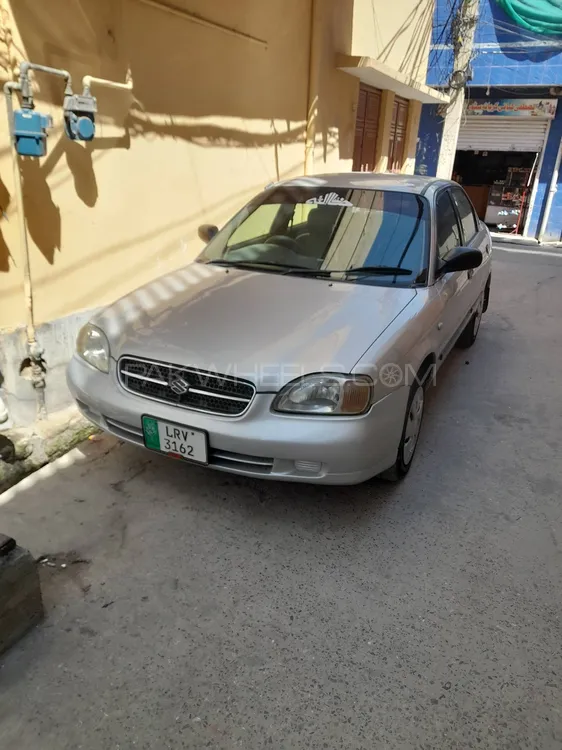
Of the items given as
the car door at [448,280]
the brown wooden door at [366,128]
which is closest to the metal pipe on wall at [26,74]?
the car door at [448,280]

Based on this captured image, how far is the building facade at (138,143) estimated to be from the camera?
3338 mm

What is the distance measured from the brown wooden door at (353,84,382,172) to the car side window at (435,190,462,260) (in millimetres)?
5325

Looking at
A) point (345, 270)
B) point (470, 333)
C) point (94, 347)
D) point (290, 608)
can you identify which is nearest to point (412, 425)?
point (345, 270)

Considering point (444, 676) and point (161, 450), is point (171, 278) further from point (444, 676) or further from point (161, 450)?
point (444, 676)

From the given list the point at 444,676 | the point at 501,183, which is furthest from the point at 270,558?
the point at 501,183

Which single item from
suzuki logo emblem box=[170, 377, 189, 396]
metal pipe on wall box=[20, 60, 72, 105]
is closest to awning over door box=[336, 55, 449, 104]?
metal pipe on wall box=[20, 60, 72, 105]

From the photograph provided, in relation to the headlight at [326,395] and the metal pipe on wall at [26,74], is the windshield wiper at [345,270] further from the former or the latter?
the metal pipe on wall at [26,74]

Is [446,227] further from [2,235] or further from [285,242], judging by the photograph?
[2,235]

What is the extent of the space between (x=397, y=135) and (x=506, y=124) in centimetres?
552

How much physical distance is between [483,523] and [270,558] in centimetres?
116

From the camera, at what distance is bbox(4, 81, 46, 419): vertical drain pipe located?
3037 millimetres

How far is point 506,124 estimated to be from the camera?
14703 millimetres

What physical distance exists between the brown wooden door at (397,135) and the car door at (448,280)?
7.02m

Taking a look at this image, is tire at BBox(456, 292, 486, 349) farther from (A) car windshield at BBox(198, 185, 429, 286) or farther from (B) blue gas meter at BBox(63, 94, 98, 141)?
(B) blue gas meter at BBox(63, 94, 98, 141)
